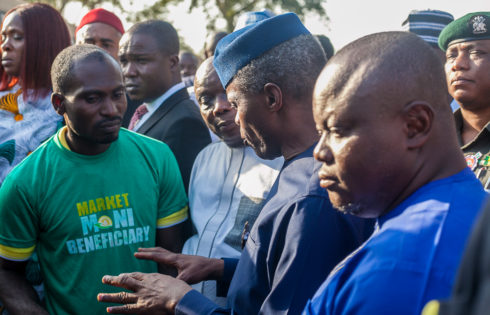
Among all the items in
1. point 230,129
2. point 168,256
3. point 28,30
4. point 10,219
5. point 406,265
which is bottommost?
point 168,256

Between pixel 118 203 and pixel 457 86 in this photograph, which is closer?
pixel 118 203

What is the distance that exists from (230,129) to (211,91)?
27 centimetres

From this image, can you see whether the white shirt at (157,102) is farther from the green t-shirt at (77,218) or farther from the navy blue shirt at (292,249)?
the navy blue shirt at (292,249)

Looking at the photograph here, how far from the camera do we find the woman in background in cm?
344

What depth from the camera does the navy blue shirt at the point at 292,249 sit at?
160 centimetres

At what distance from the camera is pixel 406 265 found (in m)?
1.11

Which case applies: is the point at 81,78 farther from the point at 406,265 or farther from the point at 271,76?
the point at 406,265

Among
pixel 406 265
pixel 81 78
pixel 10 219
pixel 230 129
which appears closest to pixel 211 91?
pixel 230 129

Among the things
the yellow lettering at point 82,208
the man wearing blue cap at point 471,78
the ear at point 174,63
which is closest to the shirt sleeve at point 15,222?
the yellow lettering at point 82,208

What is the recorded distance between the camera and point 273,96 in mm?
1992

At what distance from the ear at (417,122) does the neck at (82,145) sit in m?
1.89

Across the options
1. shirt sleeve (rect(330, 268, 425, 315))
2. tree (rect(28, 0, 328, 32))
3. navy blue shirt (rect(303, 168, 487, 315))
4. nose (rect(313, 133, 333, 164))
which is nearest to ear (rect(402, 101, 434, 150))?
navy blue shirt (rect(303, 168, 487, 315))

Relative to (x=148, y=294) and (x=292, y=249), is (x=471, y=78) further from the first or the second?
(x=148, y=294)

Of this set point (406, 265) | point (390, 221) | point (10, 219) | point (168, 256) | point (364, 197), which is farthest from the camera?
point (10, 219)
